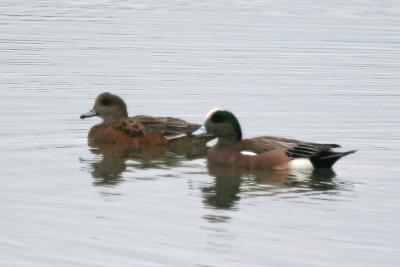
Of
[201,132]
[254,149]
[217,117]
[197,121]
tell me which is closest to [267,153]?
[254,149]

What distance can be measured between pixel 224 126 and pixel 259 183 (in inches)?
54.6

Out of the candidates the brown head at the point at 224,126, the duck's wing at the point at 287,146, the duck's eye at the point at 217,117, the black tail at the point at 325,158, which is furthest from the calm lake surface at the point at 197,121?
the duck's eye at the point at 217,117

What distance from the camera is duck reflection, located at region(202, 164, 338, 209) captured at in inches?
559

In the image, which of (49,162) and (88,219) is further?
(49,162)

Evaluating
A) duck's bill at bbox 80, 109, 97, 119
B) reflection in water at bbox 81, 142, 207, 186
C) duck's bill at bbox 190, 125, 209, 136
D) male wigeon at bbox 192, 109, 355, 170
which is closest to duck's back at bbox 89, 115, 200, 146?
reflection in water at bbox 81, 142, 207, 186

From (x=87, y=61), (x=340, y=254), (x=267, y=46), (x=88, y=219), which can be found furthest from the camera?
(x=267, y=46)

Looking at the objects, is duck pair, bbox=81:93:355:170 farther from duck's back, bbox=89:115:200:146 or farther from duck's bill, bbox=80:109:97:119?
duck's bill, bbox=80:109:97:119

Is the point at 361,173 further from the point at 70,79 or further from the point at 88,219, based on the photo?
the point at 70,79

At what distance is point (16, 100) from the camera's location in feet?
65.9

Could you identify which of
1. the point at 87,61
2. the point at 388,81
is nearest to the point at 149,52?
the point at 87,61

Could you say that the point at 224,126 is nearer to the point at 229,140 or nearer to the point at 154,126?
the point at 229,140

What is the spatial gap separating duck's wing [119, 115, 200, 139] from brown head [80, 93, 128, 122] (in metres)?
0.58

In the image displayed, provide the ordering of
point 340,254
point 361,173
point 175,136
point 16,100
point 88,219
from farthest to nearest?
point 16,100, point 175,136, point 361,173, point 88,219, point 340,254

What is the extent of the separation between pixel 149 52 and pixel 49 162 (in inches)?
397
